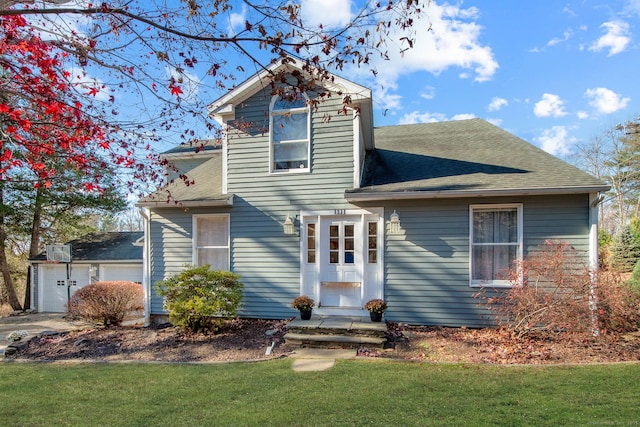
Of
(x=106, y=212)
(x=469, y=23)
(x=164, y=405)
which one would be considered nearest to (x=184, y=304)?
(x=164, y=405)

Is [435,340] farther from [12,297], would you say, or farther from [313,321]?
[12,297]

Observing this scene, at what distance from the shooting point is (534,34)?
9.05m

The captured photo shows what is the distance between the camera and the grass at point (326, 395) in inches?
140

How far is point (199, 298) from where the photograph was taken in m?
6.93

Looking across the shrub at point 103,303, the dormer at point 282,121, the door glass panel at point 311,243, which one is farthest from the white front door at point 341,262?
the shrub at point 103,303

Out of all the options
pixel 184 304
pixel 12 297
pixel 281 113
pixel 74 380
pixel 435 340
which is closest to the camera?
pixel 74 380

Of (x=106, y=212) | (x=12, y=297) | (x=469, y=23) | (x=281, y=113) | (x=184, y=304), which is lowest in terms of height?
(x=12, y=297)

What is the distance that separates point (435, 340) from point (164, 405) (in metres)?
4.47

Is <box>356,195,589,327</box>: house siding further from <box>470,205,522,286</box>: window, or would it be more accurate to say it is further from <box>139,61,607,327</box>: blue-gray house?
<box>470,205,522,286</box>: window

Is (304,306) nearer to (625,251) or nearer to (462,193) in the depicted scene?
(462,193)

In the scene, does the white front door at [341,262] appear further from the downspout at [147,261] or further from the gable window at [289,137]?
the downspout at [147,261]

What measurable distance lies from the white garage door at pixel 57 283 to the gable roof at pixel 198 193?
879 centimetres

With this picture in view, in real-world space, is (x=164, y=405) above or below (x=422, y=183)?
below

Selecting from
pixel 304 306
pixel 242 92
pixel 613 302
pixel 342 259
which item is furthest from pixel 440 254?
pixel 242 92
